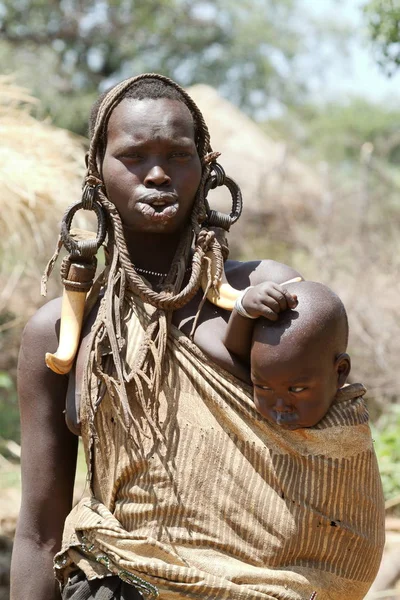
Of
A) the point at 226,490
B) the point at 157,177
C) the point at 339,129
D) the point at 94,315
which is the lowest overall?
the point at 339,129

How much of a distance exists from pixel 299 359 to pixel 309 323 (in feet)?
0.23

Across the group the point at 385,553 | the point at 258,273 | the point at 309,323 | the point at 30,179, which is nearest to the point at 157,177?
the point at 258,273

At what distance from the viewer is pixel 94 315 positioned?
205cm

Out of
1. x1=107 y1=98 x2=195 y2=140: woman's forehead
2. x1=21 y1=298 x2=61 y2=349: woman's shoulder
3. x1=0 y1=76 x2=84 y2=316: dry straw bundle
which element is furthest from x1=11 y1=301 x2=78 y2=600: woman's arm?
x1=0 y1=76 x2=84 y2=316: dry straw bundle

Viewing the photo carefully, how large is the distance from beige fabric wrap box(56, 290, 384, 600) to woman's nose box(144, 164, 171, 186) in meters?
0.33

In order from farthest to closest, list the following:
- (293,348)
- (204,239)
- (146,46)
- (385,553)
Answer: (146,46) → (385,553) → (204,239) → (293,348)

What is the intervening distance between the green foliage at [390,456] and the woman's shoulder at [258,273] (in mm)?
3732

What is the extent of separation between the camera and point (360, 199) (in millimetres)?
9234

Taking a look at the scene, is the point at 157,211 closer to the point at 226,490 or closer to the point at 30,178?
the point at 226,490

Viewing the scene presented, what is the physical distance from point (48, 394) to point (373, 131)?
792 inches

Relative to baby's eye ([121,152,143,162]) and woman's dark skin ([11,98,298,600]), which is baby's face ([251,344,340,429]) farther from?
baby's eye ([121,152,143,162])

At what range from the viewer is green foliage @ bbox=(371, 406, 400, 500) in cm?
557

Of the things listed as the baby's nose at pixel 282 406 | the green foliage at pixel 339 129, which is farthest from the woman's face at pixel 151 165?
the green foliage at pixel 339 129

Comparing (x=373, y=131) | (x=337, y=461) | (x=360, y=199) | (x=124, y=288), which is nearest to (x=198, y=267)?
(x=124, y=288)
